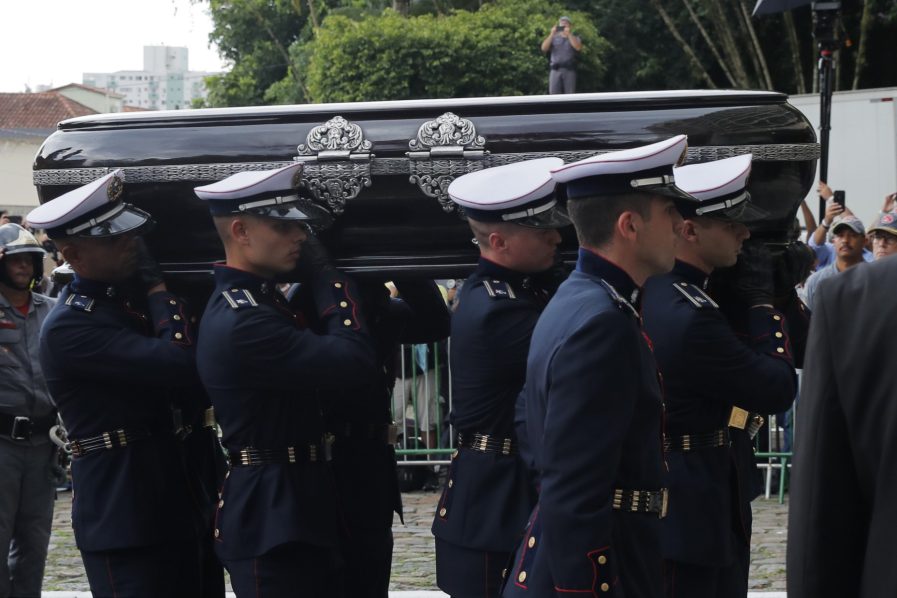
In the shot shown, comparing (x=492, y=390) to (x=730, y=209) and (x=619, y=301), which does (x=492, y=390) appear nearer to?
(x=730, y=209)

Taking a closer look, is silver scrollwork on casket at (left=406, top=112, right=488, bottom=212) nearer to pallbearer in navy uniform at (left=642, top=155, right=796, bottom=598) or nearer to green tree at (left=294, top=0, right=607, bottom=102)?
pallbearer in navy uniform at (left=642, top=155, right=796, bottom=598)

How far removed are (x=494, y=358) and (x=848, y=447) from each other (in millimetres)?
2306

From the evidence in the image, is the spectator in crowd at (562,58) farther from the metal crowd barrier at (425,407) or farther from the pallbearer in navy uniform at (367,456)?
the pallbearer in navy uniform at (367,456)

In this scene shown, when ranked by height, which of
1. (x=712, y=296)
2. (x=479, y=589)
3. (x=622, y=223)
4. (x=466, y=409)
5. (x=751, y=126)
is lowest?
(x=479, y=589)

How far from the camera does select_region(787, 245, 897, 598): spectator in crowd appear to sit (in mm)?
1622

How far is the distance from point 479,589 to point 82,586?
11.3ft

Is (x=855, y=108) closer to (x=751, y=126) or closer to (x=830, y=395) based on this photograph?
(x=751, y=126)

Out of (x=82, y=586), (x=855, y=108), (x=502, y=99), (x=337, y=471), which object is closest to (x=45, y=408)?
(x=82, y=586)

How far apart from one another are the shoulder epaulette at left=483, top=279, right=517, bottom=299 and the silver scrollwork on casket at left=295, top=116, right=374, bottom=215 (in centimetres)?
56

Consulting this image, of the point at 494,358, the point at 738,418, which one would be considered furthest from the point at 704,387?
the point at 494,358

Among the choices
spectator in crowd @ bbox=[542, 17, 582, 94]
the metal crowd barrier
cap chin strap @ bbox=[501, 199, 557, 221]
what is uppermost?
spectator in crowd @ bbox=[542, 17, 582, 94]

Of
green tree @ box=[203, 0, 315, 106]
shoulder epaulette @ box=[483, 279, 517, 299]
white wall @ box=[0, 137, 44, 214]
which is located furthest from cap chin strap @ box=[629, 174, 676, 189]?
white wall @ box=[0, 137, 44, 214]

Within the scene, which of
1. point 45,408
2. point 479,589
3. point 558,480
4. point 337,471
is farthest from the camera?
point 45,408

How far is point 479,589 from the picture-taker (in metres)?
3.99
